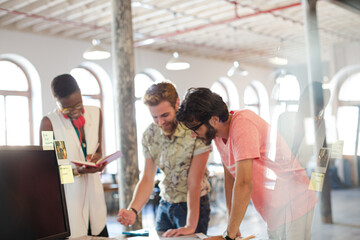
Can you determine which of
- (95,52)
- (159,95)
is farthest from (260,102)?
(95,52)

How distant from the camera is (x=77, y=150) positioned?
2.24 m

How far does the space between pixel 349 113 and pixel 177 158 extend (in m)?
1.42

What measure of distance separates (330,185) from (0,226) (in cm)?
107

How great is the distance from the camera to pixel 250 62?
44.8ft

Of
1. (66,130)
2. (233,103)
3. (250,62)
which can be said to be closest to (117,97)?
(66,130)

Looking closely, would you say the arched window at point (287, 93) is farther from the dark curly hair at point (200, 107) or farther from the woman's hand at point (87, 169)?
the woman's hand at point (87, 169)

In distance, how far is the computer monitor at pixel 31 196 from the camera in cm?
143

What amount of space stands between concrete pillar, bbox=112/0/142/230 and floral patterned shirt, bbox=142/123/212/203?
2.47 meters

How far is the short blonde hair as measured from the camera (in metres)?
2.03

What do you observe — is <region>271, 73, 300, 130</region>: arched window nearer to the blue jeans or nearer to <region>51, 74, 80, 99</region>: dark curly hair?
the blue jeans

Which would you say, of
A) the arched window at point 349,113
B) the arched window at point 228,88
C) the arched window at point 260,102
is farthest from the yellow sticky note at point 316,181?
the arched window at point 228,88

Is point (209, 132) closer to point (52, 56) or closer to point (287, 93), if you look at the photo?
point (287, 93)

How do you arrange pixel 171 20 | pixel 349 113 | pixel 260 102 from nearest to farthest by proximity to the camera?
pixel 349 113 → pixel 260 102 → pixel 171 20

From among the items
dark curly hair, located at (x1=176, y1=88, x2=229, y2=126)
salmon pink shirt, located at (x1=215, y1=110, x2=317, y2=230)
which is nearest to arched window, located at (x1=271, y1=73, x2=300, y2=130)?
salmon pink shirt, located at (x1=215, y1=110, x2=317, y2=230)
